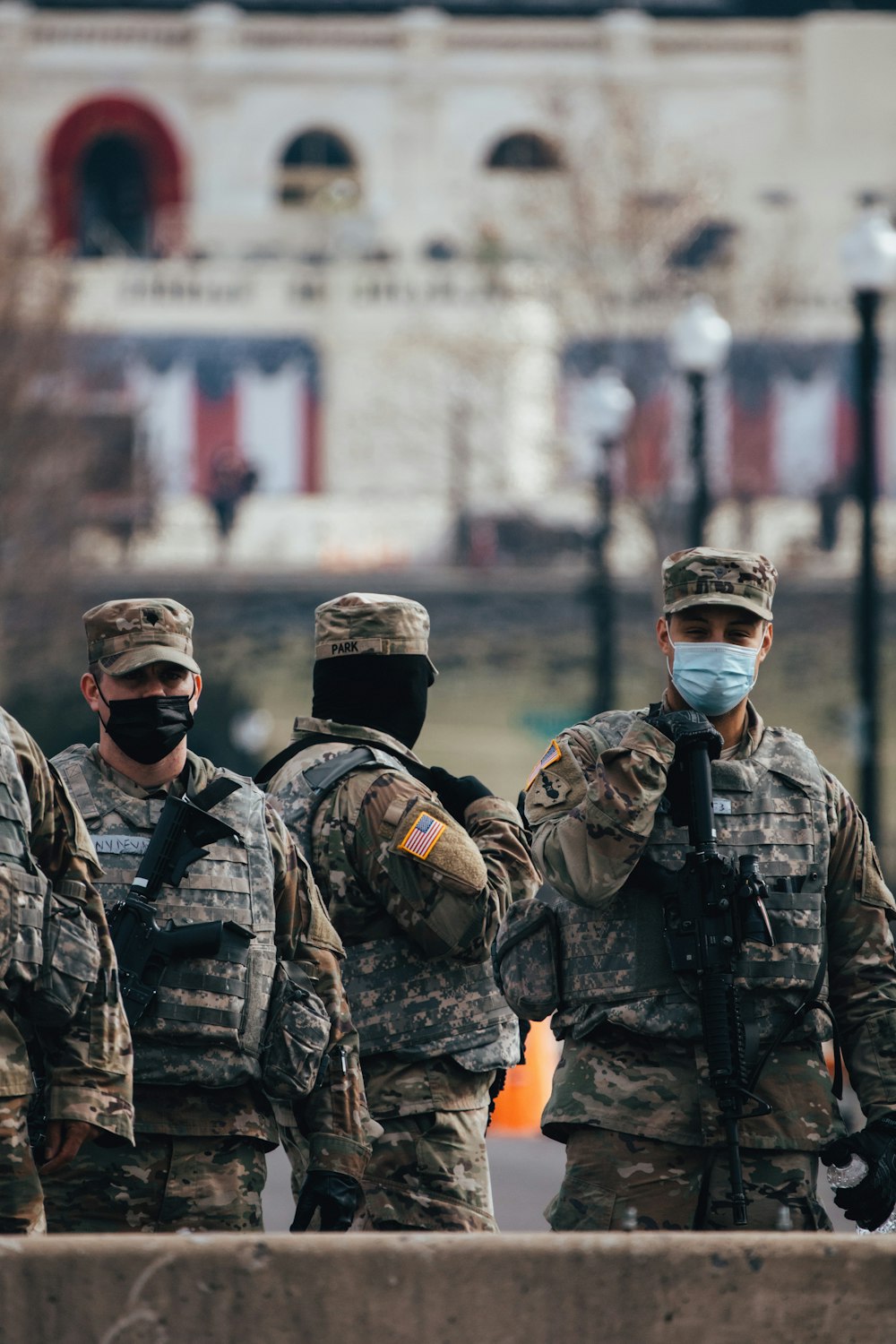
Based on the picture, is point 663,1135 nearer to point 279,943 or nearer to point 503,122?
point 279,943

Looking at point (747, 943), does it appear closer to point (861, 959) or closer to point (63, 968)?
point (861, 959)

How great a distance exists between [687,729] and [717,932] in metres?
0.45

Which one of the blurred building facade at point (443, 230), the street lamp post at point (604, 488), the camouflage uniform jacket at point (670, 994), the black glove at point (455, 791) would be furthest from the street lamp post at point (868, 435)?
the blurred building facade at point (443, 230)

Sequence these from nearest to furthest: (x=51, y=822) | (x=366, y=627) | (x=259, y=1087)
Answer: (x=51, y=822)
(x=259, y=1087)
(x=366, y=627)

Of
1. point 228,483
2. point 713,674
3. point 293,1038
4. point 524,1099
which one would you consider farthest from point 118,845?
point 228,483

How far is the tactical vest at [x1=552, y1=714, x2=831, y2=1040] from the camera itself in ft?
19.3

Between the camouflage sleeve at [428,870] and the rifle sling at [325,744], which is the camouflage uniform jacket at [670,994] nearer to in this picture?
the camouflage sleeve at [428,870]

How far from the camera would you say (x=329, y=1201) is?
5.65m

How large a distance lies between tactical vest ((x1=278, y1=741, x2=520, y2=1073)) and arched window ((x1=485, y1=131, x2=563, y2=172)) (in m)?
55.3

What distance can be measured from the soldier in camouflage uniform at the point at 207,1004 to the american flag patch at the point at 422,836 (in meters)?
0.27

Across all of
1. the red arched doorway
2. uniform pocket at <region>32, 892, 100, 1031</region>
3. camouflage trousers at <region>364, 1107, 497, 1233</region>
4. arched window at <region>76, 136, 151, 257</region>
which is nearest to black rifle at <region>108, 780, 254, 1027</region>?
uniform pocket at <region>32, 892, 100, 1031</region>

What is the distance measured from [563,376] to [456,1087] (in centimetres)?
4125

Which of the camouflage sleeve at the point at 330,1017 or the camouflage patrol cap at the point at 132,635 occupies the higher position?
the camouflage patrol cap at the point at 132,635

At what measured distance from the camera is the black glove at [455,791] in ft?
21.4
